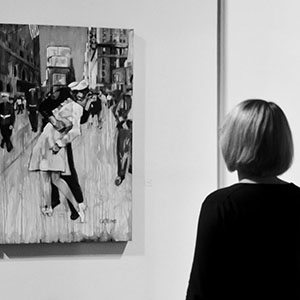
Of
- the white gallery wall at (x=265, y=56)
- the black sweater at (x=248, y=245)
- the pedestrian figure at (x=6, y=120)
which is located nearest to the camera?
the black sweater at (x=248, y=245)

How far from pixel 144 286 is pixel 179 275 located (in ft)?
0.41

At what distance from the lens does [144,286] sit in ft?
7.60

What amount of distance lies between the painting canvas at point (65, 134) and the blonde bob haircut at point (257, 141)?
0.83m

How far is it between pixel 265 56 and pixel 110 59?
0.51 m

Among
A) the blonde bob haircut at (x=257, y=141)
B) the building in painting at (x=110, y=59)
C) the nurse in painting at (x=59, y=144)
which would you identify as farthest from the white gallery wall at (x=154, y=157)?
the blonde bob haircut at (x=257, y=141)

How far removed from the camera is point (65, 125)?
89.0 inches

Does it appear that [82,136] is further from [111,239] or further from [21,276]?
[21,276]

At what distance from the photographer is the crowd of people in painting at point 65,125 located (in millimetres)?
2236

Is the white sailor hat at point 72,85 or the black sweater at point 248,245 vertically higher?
the white sailor hat at point 72,85

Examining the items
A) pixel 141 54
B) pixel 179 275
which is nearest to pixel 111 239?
pixel 179 275

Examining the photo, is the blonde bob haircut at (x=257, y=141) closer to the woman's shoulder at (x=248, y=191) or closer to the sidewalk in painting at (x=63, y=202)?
the woman's shoulder at (x=248, y=191)

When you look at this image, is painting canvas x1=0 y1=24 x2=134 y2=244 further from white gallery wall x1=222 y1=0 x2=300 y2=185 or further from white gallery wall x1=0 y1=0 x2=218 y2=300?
white gallery wall x1=222 y1=0 x2=300 y2=185

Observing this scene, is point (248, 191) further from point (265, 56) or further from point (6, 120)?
point (6, 120)

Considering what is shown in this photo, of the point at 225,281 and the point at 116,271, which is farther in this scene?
the point at 116,271
